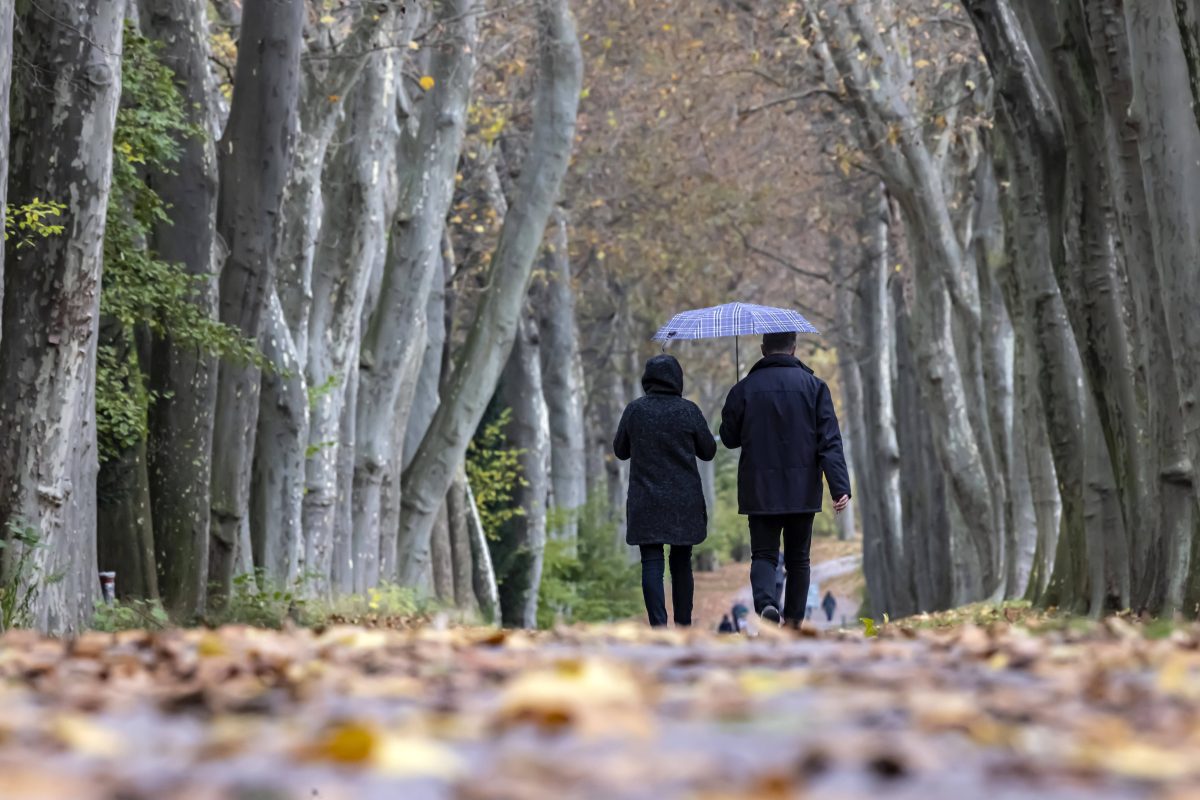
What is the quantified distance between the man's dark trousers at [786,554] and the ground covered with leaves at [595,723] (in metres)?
5.58

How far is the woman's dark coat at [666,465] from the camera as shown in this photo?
38.7 feet

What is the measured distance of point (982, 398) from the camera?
26766 mm

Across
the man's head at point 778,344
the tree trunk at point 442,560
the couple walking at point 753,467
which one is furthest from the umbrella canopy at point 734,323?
the tree trunk at point 442,560

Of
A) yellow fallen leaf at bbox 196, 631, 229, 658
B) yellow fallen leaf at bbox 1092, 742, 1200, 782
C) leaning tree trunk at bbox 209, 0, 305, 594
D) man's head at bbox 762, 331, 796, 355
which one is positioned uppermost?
leaning tree trunk at bbox 209, 0, 305, 594

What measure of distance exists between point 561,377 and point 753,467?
24.4 m

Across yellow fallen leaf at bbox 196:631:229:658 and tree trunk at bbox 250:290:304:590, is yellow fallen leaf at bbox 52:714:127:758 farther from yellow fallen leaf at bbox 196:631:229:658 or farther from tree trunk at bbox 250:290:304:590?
tree trunk at bbox 250:290:304:590

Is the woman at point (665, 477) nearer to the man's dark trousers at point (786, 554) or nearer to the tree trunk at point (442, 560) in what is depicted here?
the man's dark trousers at point (786, 554)

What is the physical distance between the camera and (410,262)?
23.2m

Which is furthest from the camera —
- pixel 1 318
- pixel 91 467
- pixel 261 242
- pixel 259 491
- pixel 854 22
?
pixel 854 22

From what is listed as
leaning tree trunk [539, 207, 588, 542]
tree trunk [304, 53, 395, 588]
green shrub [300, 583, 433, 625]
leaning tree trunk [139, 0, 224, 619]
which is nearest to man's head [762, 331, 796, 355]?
leaning tree trunk [139, 0, 224, 619]

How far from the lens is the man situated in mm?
11250

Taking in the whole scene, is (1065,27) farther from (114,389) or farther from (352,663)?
(352,663)

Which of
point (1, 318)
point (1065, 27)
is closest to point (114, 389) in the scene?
point (1, 318)

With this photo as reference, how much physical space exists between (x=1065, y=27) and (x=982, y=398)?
13.8 metres
